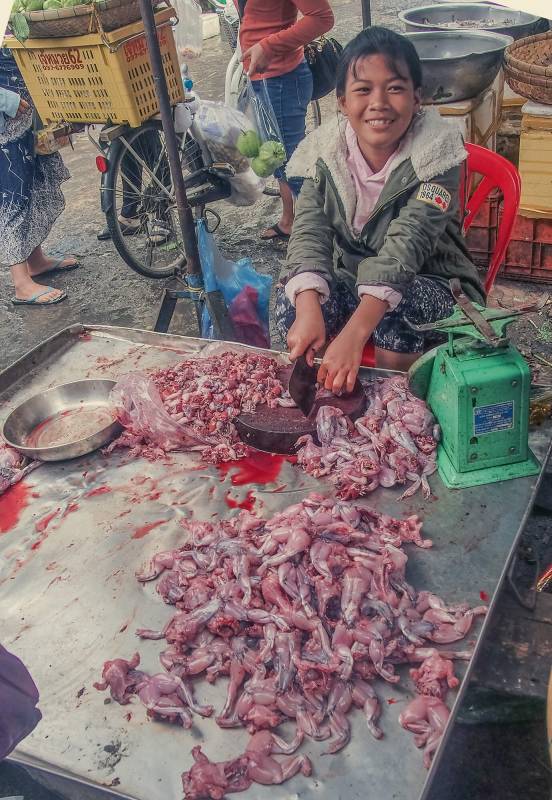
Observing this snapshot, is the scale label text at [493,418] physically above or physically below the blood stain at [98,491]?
above

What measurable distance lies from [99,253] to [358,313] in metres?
4.03

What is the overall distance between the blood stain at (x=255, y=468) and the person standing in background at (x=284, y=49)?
109 inches

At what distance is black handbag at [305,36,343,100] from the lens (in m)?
5.07

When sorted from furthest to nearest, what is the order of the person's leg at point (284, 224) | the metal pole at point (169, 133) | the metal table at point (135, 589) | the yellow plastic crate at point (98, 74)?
1. the person's leg at point (284, 224)
2. the yellow plastic crate at point (98, 74)
3. the metal pole at point (169, 133)
4. the metal table at point (135, 589)

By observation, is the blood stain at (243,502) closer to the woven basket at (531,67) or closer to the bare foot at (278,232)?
the woven basket at (531,67)

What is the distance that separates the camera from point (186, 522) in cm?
242

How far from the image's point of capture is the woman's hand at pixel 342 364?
2504 millimetres

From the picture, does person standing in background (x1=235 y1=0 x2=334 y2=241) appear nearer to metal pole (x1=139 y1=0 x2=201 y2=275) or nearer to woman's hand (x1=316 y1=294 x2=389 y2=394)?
metal pole (x1=139 y1=0 x2=201 y2=275)

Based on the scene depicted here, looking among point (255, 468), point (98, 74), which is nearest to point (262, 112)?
point (98, 74)

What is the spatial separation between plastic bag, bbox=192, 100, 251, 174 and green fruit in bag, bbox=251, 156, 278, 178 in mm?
314

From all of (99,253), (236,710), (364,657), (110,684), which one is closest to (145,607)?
(110,684)

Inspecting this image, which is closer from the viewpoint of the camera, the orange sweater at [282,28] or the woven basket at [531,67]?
the woven basket at [531,67]

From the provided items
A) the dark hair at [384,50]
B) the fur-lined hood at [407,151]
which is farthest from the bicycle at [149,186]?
the dark hair at [384,50]

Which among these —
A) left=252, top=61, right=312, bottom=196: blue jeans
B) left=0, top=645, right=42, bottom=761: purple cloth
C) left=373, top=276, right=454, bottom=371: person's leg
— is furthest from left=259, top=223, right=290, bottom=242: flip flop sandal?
left=0, top=645, right=42, bottom=761: purple cloth
